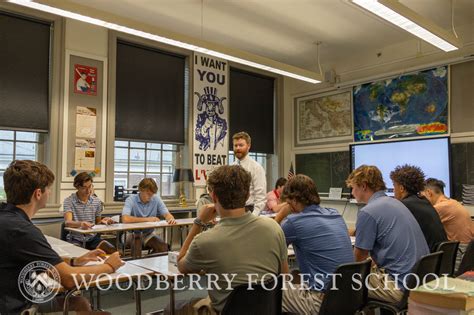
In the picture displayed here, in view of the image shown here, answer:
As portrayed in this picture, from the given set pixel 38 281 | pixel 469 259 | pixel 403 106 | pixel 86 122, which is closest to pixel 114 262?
pixel 38 281

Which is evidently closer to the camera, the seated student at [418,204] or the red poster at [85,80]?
the seated student at [418,204]

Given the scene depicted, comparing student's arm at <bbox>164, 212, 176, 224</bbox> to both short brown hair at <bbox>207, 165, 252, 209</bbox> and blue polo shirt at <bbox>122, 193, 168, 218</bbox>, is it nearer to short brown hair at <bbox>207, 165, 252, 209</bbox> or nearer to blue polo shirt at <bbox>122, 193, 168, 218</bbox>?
blue polo shirt at <bbox>122, 193, 168, 218</bbox>

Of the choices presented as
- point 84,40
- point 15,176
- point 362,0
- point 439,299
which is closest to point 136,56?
point 84,40

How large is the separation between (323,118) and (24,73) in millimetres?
4855

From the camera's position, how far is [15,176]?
166 cm

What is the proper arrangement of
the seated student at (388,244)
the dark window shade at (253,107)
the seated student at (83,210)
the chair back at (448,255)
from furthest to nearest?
the dark window shade at (253,107), the seated student at (83,210), the chair back at (448,255), the seated student at (388,244)

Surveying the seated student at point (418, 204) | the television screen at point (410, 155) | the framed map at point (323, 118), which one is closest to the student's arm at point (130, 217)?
the seated student at point (418, 204)

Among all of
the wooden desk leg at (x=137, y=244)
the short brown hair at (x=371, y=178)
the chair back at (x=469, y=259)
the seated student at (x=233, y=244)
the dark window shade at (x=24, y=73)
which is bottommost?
the wooden desk leg at (x=137, y=244)

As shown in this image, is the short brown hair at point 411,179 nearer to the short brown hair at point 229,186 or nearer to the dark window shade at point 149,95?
the short brown hair at point 229,186

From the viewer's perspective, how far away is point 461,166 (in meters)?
5.20

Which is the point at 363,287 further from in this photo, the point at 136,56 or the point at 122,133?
the point at 136,56

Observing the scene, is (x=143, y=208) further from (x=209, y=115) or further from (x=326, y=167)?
(x=326, y=167)

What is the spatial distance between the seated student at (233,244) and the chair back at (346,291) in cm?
26

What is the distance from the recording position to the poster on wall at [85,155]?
199 inches
